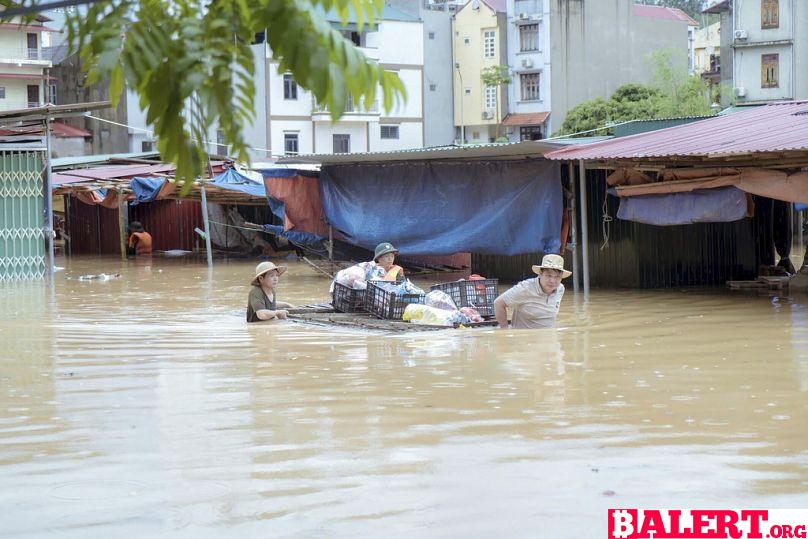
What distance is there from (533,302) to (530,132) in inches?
1957

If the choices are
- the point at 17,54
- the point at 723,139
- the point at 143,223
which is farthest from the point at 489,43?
the point at 723,139

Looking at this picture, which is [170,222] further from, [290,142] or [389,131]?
[389,131]

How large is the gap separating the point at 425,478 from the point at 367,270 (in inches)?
256

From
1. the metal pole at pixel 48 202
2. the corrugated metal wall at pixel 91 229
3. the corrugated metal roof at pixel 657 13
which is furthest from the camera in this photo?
the corrugated metal roof at pixel 657 13

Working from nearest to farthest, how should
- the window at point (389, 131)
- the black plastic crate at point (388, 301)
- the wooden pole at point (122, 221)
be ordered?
the black plastic crate at point (388, 301) → the wooden pole at point (122, 221) → the window at point (389, 131)

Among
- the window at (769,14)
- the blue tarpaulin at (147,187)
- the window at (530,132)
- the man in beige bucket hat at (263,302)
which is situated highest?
the window at (769,14)

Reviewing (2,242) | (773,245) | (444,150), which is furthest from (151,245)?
(773,245)

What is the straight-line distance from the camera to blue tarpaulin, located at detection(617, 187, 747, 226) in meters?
15.2

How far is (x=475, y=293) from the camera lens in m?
11.8

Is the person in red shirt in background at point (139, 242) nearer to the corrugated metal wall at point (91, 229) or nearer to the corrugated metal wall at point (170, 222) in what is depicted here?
the corrugated metal wall at point (170, 222)

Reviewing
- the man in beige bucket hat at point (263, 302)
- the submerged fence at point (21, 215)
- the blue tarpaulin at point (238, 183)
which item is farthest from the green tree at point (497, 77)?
the man in beige bucket hat at point (263, 302)

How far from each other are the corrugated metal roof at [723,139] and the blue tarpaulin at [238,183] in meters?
9.98

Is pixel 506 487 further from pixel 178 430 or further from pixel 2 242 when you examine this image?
pixel 2 242

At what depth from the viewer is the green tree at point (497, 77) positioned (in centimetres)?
5869
